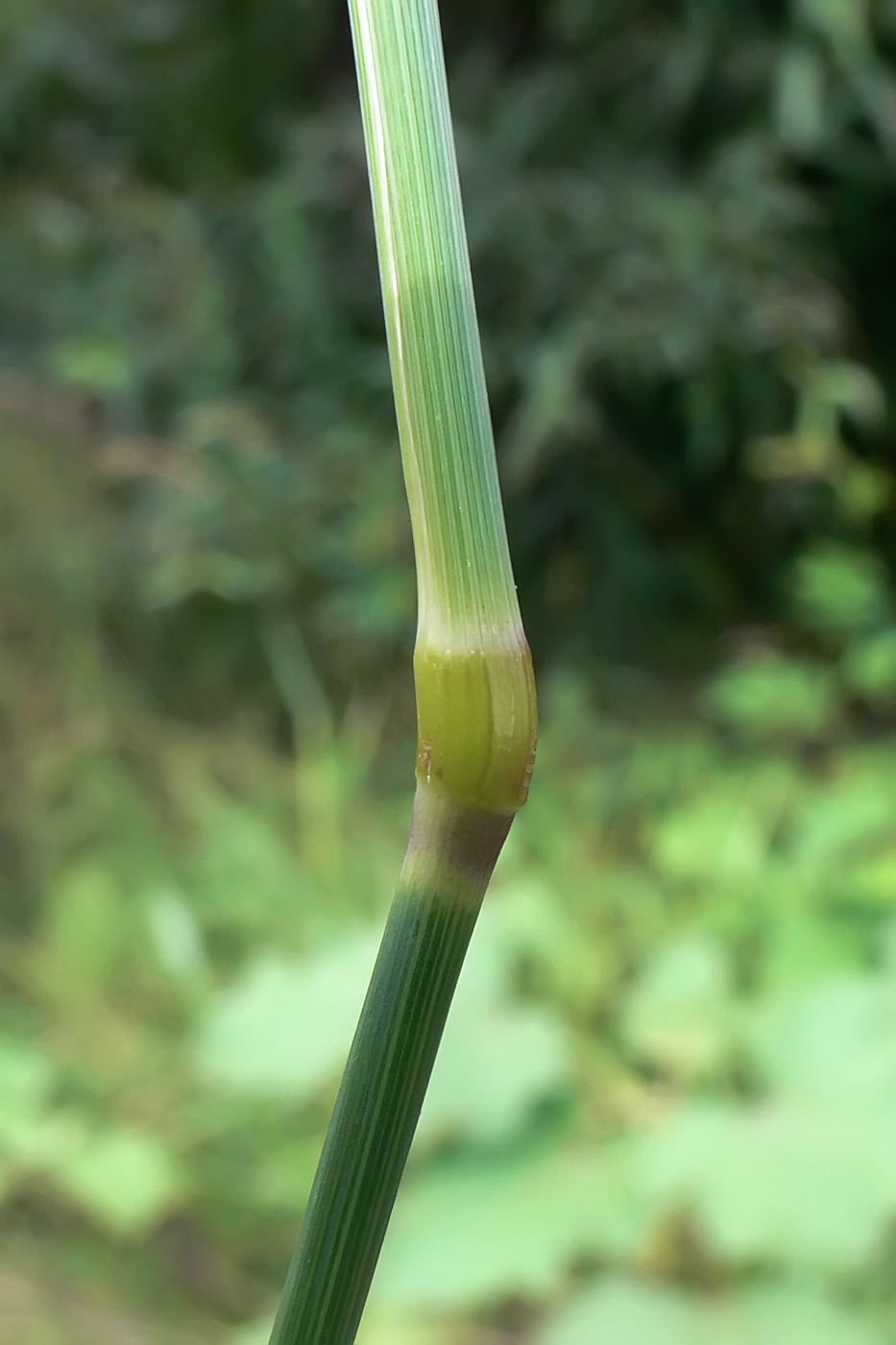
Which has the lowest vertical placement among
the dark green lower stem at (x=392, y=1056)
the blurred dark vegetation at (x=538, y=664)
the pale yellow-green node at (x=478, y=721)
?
the dark green lower stem at (x=392, y=1056)

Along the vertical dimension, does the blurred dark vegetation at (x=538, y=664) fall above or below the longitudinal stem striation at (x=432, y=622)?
above

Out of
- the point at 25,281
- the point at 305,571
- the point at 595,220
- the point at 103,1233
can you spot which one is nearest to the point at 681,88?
the point at 595,220

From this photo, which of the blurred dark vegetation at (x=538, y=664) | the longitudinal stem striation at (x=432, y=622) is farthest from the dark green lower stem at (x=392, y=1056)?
the blurred dark vegetation at (x=538, y=664)

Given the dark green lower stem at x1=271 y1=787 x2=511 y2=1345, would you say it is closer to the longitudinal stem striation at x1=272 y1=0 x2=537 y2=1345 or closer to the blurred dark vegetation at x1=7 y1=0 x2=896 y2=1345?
the longitudinal stem striation at x1=272 y1=0 x2=537 y2=1345

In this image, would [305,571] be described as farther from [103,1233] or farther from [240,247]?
[103,1233]

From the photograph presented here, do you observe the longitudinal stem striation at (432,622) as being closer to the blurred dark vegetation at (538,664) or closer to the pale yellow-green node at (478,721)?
the pale yellow-green node at (478,721)

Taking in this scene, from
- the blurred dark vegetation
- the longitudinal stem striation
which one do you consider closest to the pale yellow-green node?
the longitudinal stem striation

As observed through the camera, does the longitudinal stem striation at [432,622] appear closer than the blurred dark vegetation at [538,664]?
Yes
